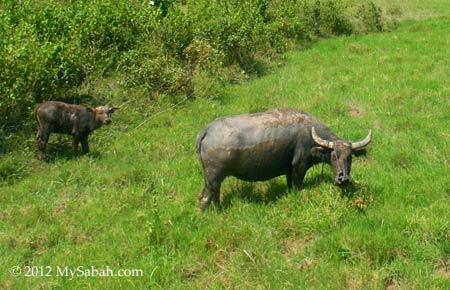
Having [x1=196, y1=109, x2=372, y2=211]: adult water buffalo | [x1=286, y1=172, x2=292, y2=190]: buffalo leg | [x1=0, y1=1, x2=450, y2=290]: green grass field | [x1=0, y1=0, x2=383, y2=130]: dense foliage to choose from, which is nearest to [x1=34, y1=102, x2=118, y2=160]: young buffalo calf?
[x1=0, y1=1, x2=450, y2=290]: green grass field

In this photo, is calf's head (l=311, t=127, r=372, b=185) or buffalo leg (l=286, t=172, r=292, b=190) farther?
buffalo leg (l=286, t=172, r=292, b=190)

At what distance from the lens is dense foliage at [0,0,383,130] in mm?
10352

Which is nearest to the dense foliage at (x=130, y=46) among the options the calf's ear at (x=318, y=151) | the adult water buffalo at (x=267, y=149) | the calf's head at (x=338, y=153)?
the adult water buffalo at (x=267, y=149)

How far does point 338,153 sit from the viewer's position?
7.14 meters

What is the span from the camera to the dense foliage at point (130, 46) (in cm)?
1035

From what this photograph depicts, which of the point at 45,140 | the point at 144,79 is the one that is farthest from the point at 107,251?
the point at 144,79

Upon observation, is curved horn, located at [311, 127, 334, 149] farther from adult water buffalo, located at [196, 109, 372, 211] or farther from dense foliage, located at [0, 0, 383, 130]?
dense foliage, located at [0, 0, 383, 130]

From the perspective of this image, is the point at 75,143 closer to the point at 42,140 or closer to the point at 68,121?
the point at 68,121

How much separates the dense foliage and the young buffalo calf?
32.6 inches

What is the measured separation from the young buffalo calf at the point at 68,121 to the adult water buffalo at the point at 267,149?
3.27 metres

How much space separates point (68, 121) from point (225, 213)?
3.97 m

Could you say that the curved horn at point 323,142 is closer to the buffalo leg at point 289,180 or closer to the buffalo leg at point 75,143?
the buffalo leg at point 289,180

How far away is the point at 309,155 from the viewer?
739cm

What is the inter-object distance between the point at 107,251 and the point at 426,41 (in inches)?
574
